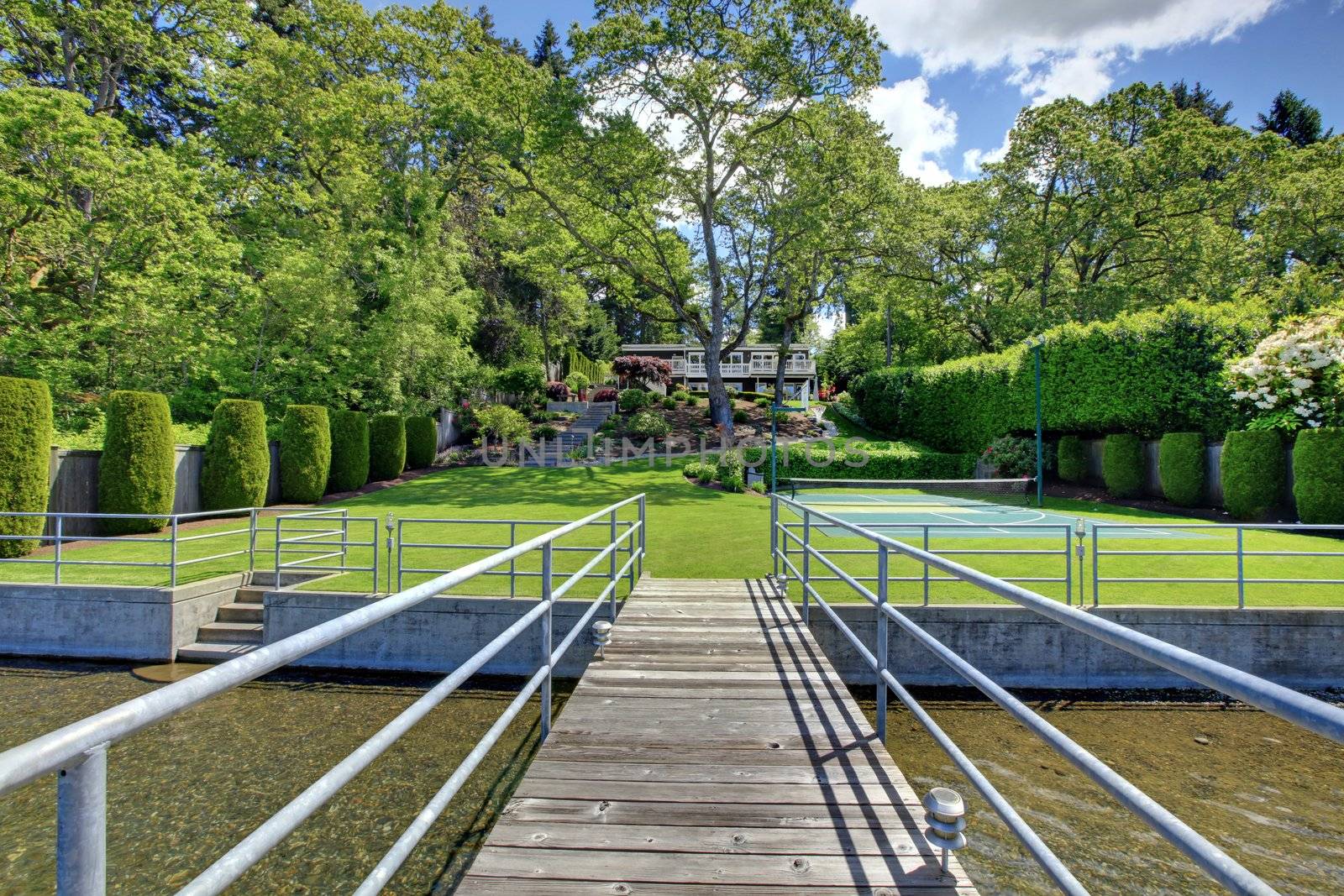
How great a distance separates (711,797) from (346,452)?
17739 millimetres

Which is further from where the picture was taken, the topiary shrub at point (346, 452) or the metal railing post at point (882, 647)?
the topiary shrub at point (346, 452)

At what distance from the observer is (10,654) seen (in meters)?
7.69

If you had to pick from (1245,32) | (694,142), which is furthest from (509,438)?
(1245,32)

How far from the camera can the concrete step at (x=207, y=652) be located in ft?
24.4

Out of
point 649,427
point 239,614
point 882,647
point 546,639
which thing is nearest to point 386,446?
point 649,427

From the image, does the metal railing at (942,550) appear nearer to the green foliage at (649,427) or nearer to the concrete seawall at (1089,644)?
the concrete seawall at (1089,644)

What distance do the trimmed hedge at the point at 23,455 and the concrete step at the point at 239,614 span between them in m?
5.41

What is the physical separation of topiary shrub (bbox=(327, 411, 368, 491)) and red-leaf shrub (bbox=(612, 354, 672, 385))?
18.1 metres

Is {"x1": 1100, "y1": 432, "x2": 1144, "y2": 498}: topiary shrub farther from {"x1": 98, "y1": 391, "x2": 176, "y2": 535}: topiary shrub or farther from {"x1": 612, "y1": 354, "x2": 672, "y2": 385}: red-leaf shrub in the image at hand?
{"x1": 612, "y1": 354, "x2": 672, "y2": 385}: red-leaf shrub

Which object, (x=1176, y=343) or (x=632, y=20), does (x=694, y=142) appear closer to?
(x=632, y=20)

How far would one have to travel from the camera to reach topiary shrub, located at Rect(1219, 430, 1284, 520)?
1245cm

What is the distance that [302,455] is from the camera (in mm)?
16188

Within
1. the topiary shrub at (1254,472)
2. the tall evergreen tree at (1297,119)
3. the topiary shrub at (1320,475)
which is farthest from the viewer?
the tall evergreen tree at (1297,119)

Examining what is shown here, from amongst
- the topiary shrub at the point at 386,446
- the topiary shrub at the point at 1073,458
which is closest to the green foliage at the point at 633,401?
the topiary shrub at the point at 386,446
